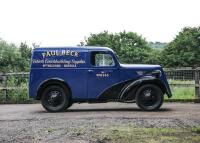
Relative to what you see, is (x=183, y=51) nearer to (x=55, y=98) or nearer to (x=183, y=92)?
(x=183, y=92)

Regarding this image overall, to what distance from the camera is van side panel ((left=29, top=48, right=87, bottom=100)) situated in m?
17.8

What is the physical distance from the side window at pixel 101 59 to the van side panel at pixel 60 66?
32cm

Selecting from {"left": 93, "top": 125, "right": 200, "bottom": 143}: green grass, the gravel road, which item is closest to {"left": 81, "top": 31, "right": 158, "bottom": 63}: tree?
the gravel road

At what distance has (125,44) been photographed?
94.6 metres

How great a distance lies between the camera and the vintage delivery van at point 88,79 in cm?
1786

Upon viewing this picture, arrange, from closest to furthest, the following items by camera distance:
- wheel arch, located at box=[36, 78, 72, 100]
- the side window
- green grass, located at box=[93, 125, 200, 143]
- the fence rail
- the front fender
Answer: green grass, located at box=[93, 125, 200, 143] < the front fender < wheel arch, located at box=[36, 78, 72, 100] < the side window < the fence rail

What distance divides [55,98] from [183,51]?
223 feet

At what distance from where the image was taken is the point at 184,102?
22047 millimetres

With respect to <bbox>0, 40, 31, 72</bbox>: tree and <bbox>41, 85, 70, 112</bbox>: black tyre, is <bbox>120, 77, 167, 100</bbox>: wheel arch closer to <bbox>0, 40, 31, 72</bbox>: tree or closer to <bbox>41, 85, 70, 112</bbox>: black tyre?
<bbox>41, 85, 70, 112</bbox>: black tyre

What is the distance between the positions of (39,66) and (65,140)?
742 cm

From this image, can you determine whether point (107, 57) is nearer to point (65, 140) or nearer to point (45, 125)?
point (45, 125)

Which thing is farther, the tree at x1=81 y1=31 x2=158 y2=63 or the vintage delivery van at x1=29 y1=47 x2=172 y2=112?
the tree at x1=81 y1=31 x2=158 y2=63

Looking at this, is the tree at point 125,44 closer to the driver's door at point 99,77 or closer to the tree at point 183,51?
the tree at point 183,51

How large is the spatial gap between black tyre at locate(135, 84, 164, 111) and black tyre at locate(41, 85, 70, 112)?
2273 millimetres
